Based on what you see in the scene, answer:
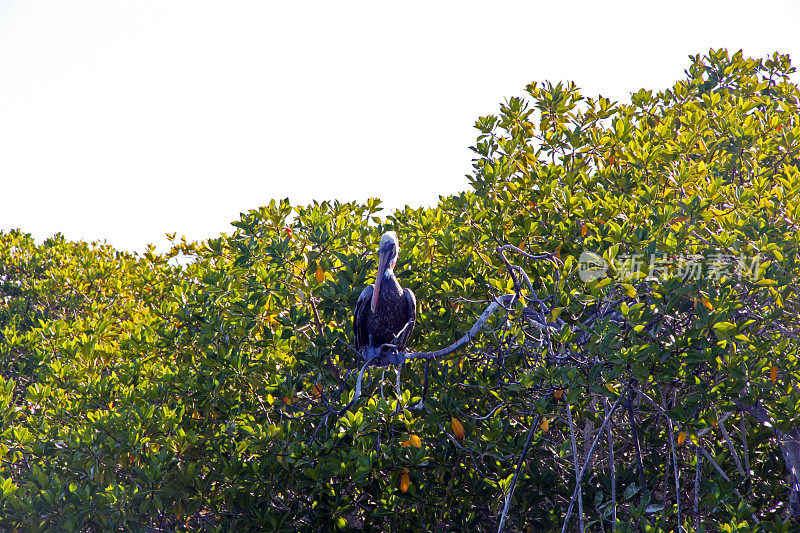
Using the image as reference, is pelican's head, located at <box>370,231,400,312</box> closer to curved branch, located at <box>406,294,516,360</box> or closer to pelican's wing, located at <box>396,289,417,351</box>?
pelican's wing, located at <box>396,289,417,351</box>

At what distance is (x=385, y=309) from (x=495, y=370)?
1.16 m

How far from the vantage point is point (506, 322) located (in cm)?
446

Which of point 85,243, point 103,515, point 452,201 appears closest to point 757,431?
point 452,201

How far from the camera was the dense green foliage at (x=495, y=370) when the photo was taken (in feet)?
14.2

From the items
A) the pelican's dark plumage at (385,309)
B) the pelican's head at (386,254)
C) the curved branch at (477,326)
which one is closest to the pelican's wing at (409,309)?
the pelican's dark plumage at (385,309)

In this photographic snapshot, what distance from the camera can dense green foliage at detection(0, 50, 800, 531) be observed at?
14.2 feet

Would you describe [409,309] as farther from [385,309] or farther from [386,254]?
[386,254]

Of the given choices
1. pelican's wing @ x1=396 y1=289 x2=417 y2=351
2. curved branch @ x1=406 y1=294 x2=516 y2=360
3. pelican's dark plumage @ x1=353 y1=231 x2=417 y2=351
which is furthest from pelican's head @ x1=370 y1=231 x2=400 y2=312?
curved branch @ x1=406 y1=294 x2=516 y2=360

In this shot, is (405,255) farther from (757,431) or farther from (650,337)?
(757,431)

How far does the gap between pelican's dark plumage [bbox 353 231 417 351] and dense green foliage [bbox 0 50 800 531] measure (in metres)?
0.33

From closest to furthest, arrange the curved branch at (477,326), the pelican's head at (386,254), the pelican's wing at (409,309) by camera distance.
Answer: the curved branch at (477,326) → the pelican's head at (386,254) → the pelican's wing at (409,309)

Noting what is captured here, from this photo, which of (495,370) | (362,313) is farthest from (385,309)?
(495,370)

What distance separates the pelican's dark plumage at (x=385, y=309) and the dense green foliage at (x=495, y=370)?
0.33m

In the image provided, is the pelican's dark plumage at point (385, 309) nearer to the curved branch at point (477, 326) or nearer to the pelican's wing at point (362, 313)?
the pelican's wing at point (362, 313)
